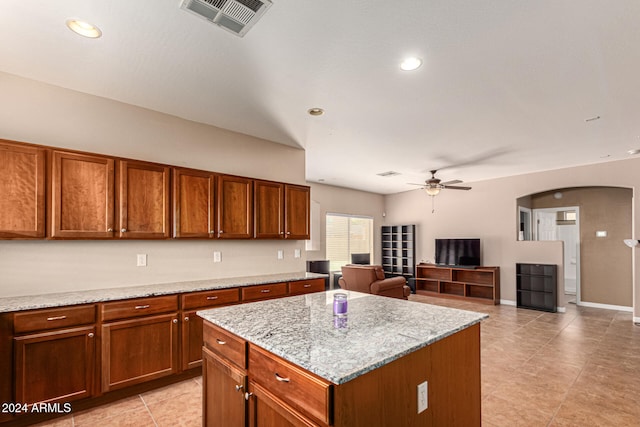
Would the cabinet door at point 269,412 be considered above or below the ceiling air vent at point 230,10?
below

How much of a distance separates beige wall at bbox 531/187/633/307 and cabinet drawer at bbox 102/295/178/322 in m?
8.03

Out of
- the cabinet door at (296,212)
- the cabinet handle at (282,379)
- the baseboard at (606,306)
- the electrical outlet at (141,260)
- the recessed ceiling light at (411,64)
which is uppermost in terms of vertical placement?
the recessed ceiling light at (411,64)

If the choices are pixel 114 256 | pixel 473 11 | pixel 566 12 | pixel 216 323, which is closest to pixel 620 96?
pixel 566 12

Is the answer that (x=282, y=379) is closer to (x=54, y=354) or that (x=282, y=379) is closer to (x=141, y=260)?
(x=54, y=354)

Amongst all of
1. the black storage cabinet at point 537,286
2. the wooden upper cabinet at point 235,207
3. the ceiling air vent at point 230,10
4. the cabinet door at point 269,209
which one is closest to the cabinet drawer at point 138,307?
the wooden upper cabinet at point 235,207

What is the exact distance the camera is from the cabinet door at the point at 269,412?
1.24 meters

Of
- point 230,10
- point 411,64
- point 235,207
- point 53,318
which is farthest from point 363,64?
point 53,318

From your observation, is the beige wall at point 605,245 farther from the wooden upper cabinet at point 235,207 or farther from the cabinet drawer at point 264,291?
the wooden upper cabinet at point 235,207

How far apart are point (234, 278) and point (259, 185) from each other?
1221 millimetres

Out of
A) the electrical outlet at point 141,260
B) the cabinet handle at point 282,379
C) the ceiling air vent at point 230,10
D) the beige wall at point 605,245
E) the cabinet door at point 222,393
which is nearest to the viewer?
the cabinet handle at point 282,379

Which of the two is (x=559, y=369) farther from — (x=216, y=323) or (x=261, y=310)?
(x=216, y=323)

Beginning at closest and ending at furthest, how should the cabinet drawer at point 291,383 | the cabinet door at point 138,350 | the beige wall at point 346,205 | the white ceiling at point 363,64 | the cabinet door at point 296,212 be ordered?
the cabinet drawer at point 291,383 → the white ceiling at point 363,64 → the cabinet door at point 138,350 → the cabinet door at point 296,212 → the beige wall at point 346,205

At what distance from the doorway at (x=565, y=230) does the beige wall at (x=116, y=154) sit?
22.3 feet

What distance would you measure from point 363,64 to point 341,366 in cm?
221
